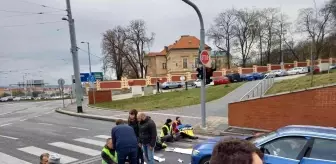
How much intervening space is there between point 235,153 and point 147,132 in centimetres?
617

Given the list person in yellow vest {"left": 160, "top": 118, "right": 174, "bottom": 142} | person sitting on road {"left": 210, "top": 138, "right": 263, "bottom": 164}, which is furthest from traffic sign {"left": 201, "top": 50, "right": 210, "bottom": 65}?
person sitting on road {"left": 210, "top": 138, "right": 263, "bottom": 164}

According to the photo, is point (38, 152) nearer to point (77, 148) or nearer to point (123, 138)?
point (77, 148)

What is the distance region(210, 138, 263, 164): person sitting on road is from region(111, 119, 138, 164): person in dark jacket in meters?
4.74

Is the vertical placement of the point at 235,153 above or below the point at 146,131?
above

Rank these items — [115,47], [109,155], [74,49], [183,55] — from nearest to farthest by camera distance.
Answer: [109,155], [74,49], [115,47], [183,55]

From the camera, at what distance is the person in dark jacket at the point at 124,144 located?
20.2ft

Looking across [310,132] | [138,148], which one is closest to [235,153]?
[310,132]

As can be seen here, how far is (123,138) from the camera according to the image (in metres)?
6.19

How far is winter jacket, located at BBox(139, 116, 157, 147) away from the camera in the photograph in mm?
7574

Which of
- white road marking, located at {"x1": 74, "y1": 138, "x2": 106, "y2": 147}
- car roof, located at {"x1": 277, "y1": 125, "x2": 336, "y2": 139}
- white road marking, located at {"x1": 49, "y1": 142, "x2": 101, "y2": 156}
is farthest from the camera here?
white road marking, located at {"x1": 74, "y1": 138, "x2": 106, "y2": 147}

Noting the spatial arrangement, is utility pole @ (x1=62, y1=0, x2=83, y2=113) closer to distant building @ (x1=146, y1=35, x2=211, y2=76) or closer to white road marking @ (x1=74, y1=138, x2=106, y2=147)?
white road marking @ (x1=74, y1=138, x2=106, y2=147)

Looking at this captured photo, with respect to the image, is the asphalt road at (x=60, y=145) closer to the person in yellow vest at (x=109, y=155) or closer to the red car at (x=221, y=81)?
the person in yellow vest at (x=109, y=155)

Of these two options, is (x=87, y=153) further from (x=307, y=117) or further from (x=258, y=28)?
(x=258, y=28)

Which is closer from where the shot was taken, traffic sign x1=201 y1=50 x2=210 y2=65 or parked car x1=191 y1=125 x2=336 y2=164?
parked car x1=191 y1=125 x2=336 y2=164
